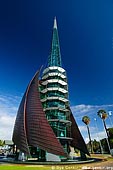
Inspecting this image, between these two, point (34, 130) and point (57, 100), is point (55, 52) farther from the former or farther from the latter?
point (34, 130)

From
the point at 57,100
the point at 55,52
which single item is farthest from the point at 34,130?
the point at 55,52

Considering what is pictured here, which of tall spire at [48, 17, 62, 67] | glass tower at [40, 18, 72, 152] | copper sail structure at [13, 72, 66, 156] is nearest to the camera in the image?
copper sail structure at [13, 72, 66, 156]

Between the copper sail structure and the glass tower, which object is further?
the glass tower

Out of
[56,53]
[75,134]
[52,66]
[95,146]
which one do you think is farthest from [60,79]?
[95,146]

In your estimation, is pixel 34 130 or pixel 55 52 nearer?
pixel 34 130

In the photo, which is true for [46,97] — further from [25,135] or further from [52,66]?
[25,135]

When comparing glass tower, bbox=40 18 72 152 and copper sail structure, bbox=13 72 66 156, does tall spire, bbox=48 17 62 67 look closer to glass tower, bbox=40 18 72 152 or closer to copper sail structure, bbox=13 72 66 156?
glass tower, bbox=40 18 72 152

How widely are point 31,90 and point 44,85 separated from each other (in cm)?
985

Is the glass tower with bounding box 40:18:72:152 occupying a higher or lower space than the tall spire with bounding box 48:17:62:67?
lower

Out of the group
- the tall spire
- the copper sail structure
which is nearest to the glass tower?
the tall spire

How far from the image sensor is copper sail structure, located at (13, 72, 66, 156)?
3247 cm

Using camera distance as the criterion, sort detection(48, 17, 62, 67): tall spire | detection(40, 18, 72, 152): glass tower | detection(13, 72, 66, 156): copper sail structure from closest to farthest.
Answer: detection(13, 72, 66, 156): copper sail structure
detection(40, 18, 72, 152): glass tower
detection(48, 17, 62, 67): tall spire

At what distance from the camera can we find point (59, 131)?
41656mm

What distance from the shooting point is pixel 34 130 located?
1329 inches
